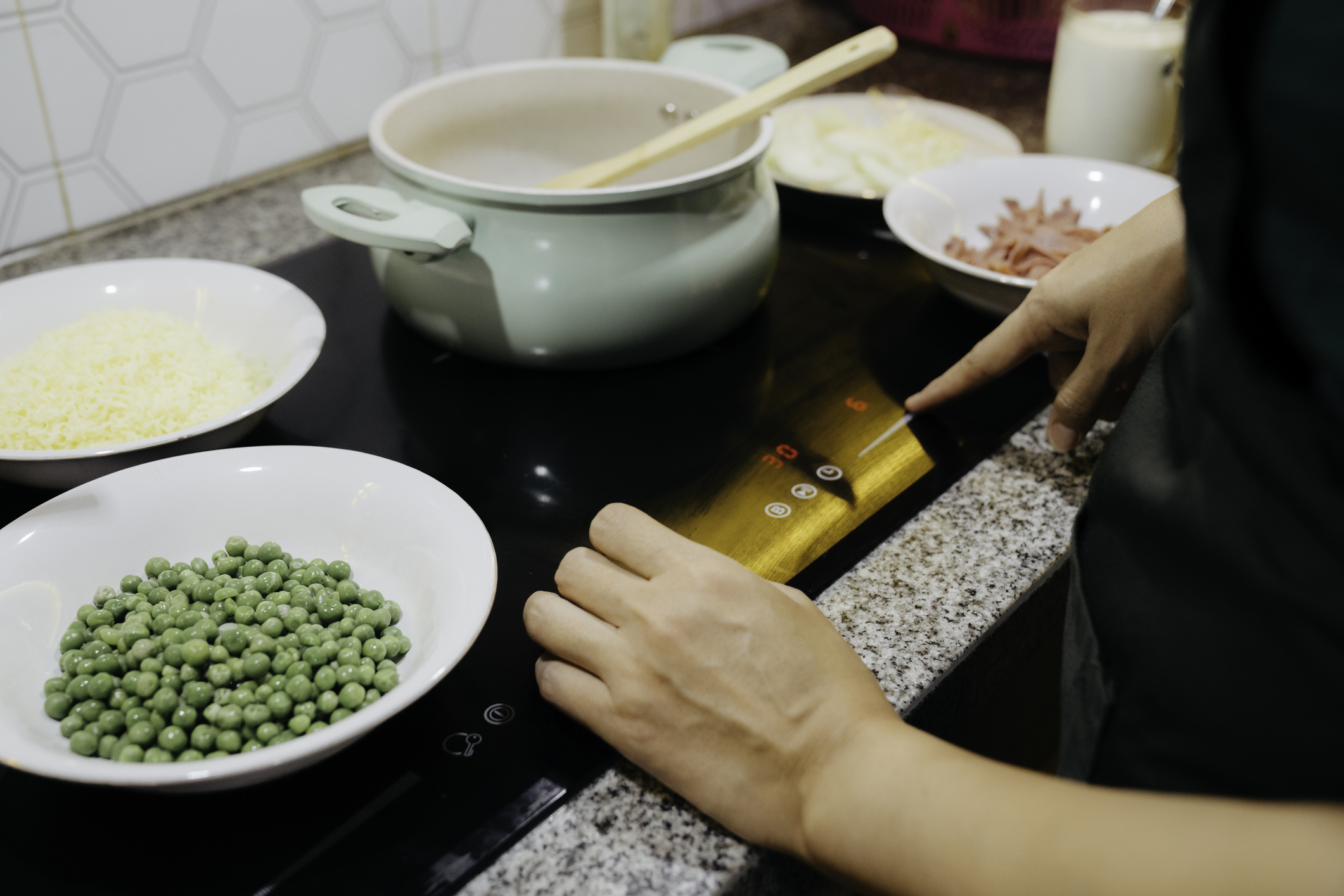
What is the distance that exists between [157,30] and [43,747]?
2.54 feet

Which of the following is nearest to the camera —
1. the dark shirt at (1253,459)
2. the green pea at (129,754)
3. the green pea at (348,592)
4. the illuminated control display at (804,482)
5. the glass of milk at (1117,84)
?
the dark shirt at (1253,459)

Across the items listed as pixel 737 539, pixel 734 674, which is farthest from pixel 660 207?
pixel 734 674

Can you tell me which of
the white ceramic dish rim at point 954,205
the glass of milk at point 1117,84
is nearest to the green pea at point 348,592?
the white ceramic dish rim at point 954,205

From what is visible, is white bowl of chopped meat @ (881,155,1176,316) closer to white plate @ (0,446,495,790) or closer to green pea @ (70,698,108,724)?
white plate @ (0,446,495,790)

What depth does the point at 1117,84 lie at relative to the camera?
1.08 m

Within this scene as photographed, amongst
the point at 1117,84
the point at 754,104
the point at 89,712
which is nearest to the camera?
the point at 89,712

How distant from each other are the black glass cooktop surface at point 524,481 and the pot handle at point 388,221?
0.46 ft

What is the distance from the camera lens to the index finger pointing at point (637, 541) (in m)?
0.53

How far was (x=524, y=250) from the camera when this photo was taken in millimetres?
719

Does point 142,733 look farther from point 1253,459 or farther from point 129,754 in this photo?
point 1253,459

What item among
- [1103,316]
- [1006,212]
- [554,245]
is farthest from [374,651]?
[1006,212]

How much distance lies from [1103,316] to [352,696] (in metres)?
0.53

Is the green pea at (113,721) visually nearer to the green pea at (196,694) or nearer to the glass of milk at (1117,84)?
the green pea at (196,694)

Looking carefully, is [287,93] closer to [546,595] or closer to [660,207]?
[660,207]
